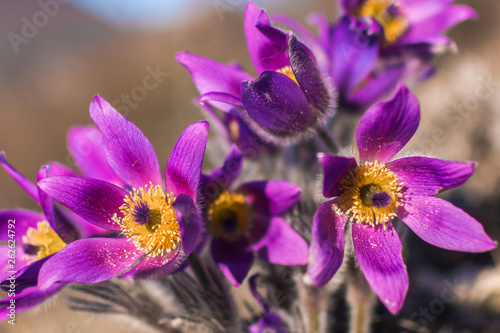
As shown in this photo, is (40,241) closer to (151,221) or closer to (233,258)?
(151,221)

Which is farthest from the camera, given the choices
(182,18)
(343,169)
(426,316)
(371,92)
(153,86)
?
(182,18)

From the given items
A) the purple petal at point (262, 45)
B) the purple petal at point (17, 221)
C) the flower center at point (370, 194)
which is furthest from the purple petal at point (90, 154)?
the flower center at point (370, 194)

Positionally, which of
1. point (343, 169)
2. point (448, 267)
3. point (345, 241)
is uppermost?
point (343, 169)

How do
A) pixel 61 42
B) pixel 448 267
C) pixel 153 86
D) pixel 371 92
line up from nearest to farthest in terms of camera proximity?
pixel 371 92
pixel 448 267
pixel 153 86
pixel 61 42

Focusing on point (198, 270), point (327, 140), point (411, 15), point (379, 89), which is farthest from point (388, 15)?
point (198, 270)

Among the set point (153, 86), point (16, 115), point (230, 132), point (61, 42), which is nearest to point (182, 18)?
point (153, 86)

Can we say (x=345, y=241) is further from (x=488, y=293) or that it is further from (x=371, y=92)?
(x=488, y=293)

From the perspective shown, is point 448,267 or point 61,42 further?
point 61,42

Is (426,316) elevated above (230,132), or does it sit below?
below
